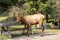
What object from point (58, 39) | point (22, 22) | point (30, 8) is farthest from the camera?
point (30, 8)

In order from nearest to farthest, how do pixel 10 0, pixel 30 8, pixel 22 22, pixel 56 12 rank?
1. pixel 22 22
2. pixel 56 12
3. pixel 30 8
4. pixel 10 0

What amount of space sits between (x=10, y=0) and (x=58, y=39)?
715 inches

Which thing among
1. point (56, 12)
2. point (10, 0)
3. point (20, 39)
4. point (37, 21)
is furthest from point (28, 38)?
point (10, 0)

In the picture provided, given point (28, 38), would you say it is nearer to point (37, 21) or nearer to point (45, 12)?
point (37, 21)

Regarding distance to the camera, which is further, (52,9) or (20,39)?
(52,9)

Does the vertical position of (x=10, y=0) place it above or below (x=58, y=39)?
above

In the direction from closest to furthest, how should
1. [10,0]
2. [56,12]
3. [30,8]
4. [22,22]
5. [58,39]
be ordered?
1. [58,39]
2. [22,22]
3. [56,12]
4. [30,8]
5. [10,0]

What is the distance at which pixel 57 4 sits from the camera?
18.6 m

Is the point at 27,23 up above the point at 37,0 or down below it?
below

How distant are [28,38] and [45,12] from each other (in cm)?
688

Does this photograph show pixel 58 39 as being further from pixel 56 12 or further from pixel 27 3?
pixel 27 3

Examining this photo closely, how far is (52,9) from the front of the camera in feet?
60.4

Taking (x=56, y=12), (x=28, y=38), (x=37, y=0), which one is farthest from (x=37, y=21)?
(x=37, y=0)

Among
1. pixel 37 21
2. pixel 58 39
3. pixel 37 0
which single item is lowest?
pixel 58 39
